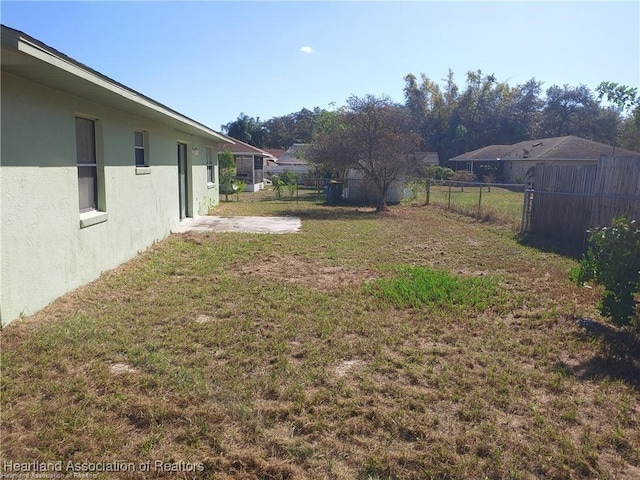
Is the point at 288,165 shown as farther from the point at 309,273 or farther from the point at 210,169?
the point at 309,273

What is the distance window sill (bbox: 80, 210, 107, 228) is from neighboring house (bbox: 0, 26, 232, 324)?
0.05 feet

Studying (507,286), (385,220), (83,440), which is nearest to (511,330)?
(507,286)

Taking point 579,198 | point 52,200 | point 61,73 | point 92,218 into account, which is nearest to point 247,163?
point 579,198

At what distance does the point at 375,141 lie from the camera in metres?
17.8

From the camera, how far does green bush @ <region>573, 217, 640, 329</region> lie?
15.6ft

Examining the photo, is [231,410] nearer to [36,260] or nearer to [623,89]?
[36,260]

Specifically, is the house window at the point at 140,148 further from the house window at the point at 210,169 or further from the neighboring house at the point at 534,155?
the neighboring house at the point at 534,155

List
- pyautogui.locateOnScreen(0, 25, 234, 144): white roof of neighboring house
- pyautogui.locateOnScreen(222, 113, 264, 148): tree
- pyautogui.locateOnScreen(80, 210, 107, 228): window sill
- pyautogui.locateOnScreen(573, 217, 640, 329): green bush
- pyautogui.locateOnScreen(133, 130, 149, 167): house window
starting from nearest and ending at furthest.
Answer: pyautogui.locateOnScreen(0, 25, 234, 144): white roof of neighboring house → pyautogui.locateOnScreen(573, 217, 640, 329): green bush → pyautogui.locateOnScreen(80, 210, 107, 228): window sill → pyautogui.locateOnScreen(133, 130, 149, 167): house window → pyautogui.locateOnScreen(222, 113, 264, 148): tree

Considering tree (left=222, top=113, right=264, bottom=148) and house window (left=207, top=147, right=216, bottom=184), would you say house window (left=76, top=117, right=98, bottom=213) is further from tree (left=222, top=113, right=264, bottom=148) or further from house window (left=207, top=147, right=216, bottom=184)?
tree (left=222, top=113, right=264, bottom=148)

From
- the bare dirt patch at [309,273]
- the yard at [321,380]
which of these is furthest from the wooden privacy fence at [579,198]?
the bare dirt patch at [309,273]

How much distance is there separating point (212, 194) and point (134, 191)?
10.0 meters

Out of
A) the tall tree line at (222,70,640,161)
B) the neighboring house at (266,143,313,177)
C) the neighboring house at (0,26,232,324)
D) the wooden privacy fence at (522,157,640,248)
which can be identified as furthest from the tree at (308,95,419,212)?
the tall tree line at (222,70,640,161)

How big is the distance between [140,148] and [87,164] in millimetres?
2765

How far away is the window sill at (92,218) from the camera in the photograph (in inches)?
243
